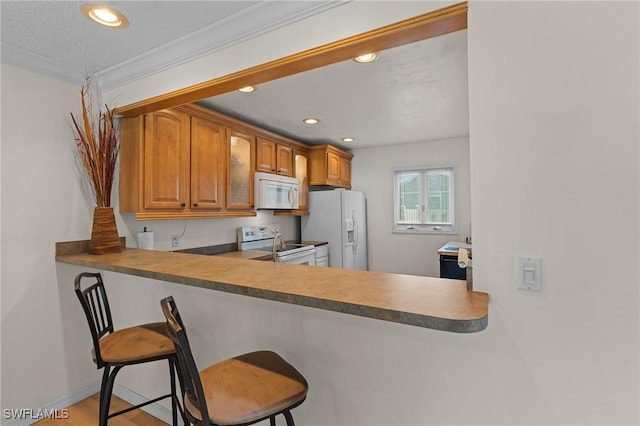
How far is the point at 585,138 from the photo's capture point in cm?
95

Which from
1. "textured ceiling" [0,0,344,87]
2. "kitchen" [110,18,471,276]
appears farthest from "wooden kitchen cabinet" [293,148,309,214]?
"textured ceiling" [0,0,344,87]

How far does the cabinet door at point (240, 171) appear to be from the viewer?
10.2 ft

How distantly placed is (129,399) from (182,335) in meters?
1.83

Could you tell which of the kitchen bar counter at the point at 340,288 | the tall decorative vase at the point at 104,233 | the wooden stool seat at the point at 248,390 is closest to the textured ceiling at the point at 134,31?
the tall decorative vase at the point at 104,233

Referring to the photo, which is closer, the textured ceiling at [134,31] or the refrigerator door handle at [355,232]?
the textured ceiling at [134,31]

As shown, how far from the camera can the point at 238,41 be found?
1638 mm

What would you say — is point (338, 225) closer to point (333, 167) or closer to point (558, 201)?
point (333, 167)

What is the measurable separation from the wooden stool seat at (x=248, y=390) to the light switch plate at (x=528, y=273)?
2.70 feet

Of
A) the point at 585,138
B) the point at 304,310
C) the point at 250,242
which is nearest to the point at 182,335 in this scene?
Answer: the point at 304,310

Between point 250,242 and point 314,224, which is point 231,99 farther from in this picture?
point 314,224

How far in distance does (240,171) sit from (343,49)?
6.86 feet

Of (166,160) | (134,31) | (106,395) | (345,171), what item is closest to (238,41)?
(134,31)

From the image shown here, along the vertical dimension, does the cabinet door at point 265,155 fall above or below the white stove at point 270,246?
above

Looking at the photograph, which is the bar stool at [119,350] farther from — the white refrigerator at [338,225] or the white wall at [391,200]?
the white wall at [391,200]
